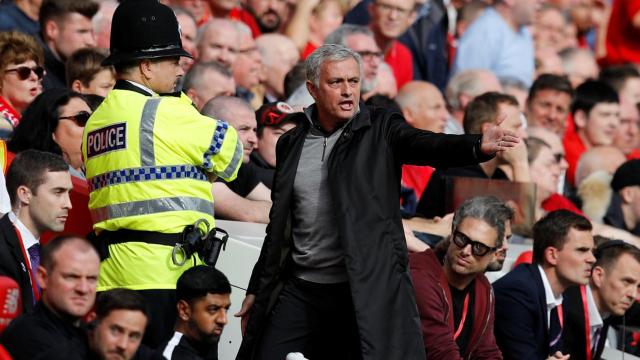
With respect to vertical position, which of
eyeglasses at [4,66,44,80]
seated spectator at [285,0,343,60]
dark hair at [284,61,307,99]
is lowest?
eyeglasses at [4,66,44,80]

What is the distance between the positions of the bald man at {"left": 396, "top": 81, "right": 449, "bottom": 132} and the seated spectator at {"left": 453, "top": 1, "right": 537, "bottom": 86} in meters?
2.71

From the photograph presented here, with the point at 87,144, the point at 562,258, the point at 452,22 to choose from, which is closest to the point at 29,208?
the point at 87,144

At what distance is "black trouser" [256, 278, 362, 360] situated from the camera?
22.2 ft

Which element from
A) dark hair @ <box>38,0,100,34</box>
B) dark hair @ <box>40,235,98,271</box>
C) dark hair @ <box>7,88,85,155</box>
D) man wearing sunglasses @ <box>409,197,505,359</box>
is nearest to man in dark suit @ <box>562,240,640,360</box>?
man wearing sunglasses @ <box>409,197,505,359</box>

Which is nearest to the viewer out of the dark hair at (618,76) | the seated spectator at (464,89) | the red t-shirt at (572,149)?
the seated spectator at (464,89)

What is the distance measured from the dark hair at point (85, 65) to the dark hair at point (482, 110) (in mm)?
2714

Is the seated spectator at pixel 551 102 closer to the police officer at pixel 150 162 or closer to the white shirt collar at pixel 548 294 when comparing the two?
the white shirt collar at pixel 548 294

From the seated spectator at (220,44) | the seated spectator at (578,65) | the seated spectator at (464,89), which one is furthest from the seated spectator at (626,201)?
the seated spectator at (578,65)

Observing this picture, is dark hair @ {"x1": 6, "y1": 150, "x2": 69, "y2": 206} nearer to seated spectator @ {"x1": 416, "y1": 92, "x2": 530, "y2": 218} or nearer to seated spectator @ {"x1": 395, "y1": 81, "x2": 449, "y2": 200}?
seated spectator @ {"x1": 416, "y1": 92, "x2": 530, "y2": 218}

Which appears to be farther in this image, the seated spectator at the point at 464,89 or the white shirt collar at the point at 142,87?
the seated spectator at the point at 464,89

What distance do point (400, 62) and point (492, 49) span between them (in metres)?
1.37

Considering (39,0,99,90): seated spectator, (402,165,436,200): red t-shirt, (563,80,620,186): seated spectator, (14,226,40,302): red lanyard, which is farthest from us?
(563,80,620,186): seated spectator

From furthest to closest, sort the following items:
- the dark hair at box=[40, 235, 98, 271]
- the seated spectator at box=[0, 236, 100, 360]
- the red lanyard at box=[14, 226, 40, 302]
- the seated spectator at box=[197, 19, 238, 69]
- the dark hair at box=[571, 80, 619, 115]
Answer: the dark hair at box=[571, 80, 619, 115]
the seated spectator at box=[197, 19, 238, 69]
the red lanyard at box=[14, 226, 40, 302]
the dark hair at box=[40, 235, 98, 271]
the seated spectator at box=[0, 236, 100, 360]

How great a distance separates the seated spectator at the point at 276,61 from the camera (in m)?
12.2
